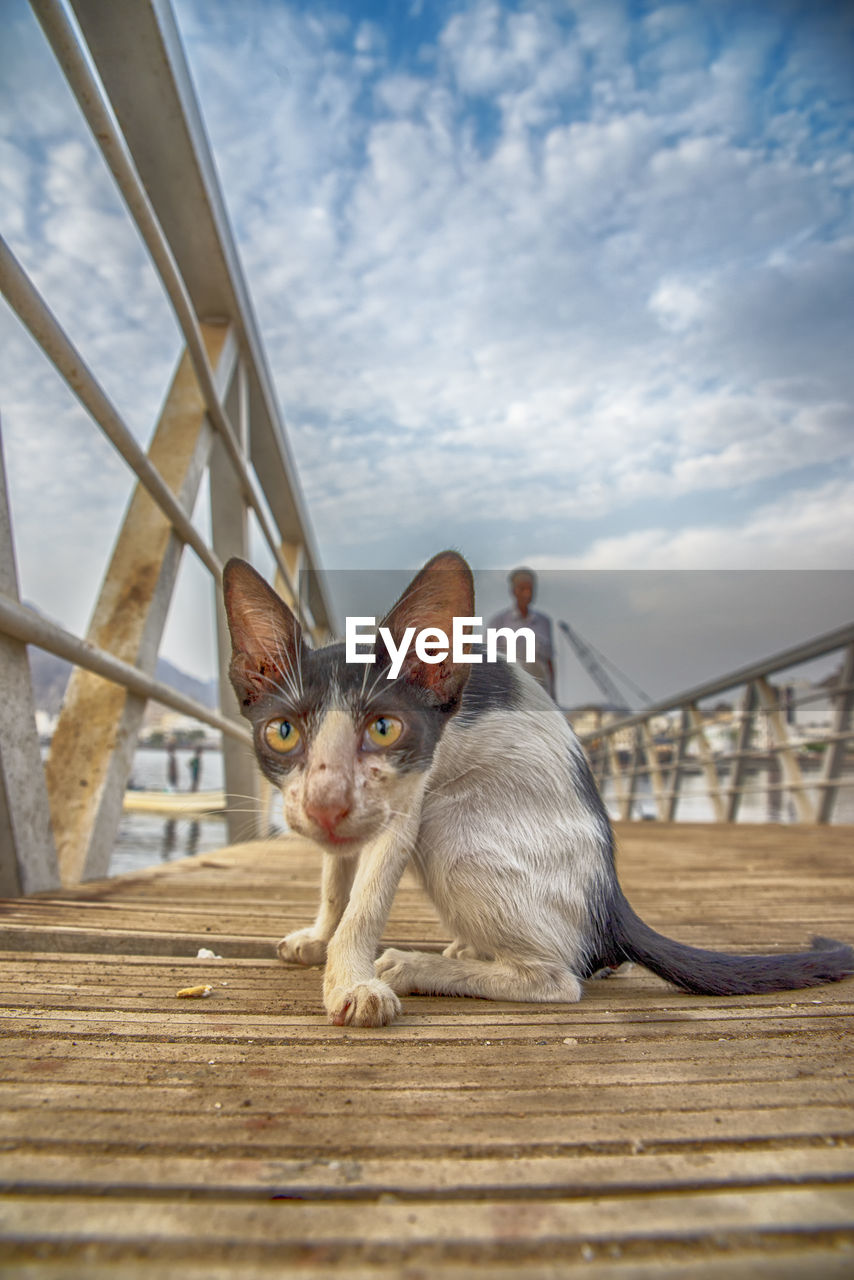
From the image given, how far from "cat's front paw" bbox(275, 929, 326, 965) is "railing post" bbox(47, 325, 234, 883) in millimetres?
1032

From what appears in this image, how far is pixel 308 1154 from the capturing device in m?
0.69

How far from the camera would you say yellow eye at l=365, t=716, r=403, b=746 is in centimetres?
120

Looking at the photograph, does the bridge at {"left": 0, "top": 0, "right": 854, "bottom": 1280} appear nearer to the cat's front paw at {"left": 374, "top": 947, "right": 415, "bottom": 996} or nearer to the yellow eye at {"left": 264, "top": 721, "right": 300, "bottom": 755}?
the cat's front paw at {"left": 374, "top": 947, "right": 415, "bottom": 996}

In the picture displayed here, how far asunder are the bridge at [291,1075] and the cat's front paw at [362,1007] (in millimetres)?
29

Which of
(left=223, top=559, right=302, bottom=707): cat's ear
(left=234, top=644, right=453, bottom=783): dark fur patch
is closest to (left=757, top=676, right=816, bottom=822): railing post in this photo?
(left=234, top=644, right=453, bottom=783): dark fur patch

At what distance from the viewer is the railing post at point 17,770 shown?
171 cm

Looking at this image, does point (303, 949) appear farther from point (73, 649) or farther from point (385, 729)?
point (73, 649)

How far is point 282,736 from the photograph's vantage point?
122 centimetres

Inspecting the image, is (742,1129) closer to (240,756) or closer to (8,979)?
(8,979)

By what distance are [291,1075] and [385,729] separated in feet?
1.64

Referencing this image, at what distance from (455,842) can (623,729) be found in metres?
8.00

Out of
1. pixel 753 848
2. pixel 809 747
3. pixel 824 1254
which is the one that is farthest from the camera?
pixel 809 747

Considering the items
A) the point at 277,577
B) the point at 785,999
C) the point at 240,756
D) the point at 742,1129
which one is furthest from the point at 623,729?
the point at 742,1129

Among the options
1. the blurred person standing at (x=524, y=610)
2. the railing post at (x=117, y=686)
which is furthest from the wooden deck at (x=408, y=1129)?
the blurred person standing at (x=524, y=610)
